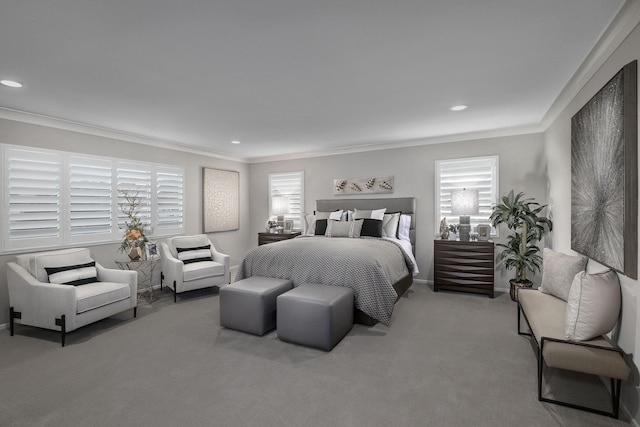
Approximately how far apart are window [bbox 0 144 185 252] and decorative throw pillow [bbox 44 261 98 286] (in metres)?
0.71

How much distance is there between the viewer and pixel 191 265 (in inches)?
187

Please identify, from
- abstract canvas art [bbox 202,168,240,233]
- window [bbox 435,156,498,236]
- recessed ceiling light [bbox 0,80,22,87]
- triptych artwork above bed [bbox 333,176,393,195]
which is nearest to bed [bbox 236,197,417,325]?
window [bbox 435,156,498,236]

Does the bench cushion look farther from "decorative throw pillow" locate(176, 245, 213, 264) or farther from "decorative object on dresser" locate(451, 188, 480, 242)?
"decorative throw pillow" locate(176, 245, 213, 264)

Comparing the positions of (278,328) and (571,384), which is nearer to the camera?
(571,384)

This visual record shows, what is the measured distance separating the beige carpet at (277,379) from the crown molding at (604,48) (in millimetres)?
2423

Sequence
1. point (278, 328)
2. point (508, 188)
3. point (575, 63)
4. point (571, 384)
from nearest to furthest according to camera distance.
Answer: point (571, 384) → point (575, 63) → point (278, 328) → point (508, 188)

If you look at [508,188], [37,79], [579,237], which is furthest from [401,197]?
[37,79]

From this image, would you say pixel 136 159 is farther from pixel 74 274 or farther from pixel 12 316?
pixel 12 316

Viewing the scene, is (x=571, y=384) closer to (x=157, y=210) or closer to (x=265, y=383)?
(x=265, y=383)

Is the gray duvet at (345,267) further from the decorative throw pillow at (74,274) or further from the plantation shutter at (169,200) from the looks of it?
the plantation shutter at (169,200)

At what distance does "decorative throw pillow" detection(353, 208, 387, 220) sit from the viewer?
5332 mm

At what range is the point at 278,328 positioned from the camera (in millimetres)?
3158

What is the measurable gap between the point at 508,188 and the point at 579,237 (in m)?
2.16

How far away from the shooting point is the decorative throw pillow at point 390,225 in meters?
5.08
